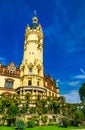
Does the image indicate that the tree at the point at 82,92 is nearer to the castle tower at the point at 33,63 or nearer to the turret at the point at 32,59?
the castle tower at the point at 33,63

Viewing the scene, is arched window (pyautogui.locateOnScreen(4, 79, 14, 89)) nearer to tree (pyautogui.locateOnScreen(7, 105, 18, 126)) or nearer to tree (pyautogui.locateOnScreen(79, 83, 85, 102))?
tree (pyautogui.locateOnScreen(7, 105, 18, 126))

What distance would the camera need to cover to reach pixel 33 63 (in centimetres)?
6806

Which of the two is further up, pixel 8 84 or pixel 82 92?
pixel 8 84

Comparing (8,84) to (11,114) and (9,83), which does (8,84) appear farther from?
(11,114)

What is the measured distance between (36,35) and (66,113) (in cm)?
3526

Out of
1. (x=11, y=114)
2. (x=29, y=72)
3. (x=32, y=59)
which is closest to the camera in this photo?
(x=11, y=114)

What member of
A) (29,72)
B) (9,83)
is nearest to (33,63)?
(29,72)

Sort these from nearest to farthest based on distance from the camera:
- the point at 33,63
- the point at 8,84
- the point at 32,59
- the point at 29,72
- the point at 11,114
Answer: the point at 11,114, the point at 8,84, the point at 29,72, the point at 33,63, the point at 32,59

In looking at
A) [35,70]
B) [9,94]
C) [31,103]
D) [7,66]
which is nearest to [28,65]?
[35,70]

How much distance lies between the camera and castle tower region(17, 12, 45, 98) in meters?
64.2

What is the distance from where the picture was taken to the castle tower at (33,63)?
211 feet

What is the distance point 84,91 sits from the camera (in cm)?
6744

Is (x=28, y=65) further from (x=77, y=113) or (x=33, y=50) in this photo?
(x=77, y=113)

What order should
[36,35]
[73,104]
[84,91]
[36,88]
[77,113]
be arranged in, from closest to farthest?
[77,113] < [73,104] < [36,88] < [84,91] < [36,35]
